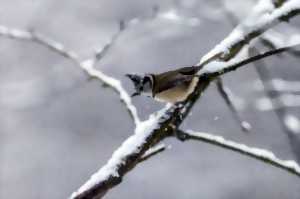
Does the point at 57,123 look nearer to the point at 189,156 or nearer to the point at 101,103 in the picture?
the point at 101,103

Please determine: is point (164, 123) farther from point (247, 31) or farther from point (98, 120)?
point (98, 120)

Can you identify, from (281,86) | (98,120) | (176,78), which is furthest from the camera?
(98,120)

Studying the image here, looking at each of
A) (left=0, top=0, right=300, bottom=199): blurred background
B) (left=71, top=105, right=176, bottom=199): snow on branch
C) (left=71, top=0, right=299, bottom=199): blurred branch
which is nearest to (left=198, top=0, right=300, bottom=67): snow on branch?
(left=71, top=0, right=299, bottom=199): blurred branch

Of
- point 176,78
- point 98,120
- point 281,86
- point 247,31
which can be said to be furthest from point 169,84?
point 98,120

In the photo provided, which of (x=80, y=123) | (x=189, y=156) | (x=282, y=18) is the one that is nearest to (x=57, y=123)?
(x=80, y=123)

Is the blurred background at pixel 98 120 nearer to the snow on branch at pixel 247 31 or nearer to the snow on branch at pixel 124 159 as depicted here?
the snow on branch at pixel 247 31

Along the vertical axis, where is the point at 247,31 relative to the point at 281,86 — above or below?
below
